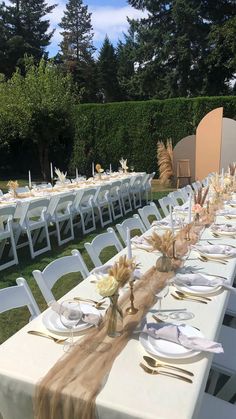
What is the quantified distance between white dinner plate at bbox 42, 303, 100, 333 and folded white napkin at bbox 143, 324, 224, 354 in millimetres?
340

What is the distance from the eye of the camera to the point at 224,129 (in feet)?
42.3

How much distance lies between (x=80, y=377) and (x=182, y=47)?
25.8 metres

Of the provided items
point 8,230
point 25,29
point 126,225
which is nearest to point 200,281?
point 126,225

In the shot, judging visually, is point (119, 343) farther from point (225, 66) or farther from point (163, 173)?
point (225, 66)

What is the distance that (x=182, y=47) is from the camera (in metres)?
24.9

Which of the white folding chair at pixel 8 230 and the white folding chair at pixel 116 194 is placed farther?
the white folding chair at pixel 116 194

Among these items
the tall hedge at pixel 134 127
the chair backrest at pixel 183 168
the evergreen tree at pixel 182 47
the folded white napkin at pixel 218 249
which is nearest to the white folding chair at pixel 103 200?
the folded white napkin at pixel 218 249

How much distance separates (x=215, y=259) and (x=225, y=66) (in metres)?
22.9

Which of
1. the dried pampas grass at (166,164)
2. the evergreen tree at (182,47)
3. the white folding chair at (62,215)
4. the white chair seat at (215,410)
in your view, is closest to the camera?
the white chair seat at (215,410)

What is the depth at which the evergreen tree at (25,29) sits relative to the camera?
32312 millimetres

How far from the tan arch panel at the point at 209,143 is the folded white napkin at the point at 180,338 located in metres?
11.4

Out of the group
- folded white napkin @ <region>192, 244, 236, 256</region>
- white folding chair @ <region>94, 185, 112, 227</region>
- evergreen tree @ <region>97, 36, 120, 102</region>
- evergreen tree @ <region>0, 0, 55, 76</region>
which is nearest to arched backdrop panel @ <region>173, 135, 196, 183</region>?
white folding chair @ <region>94, 185, 112, 227</region>

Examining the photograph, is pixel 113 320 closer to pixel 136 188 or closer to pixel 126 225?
pixel 126 225

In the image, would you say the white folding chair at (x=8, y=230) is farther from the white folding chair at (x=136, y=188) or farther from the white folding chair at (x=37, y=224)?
the white folding chair at (x=136, y=188)
